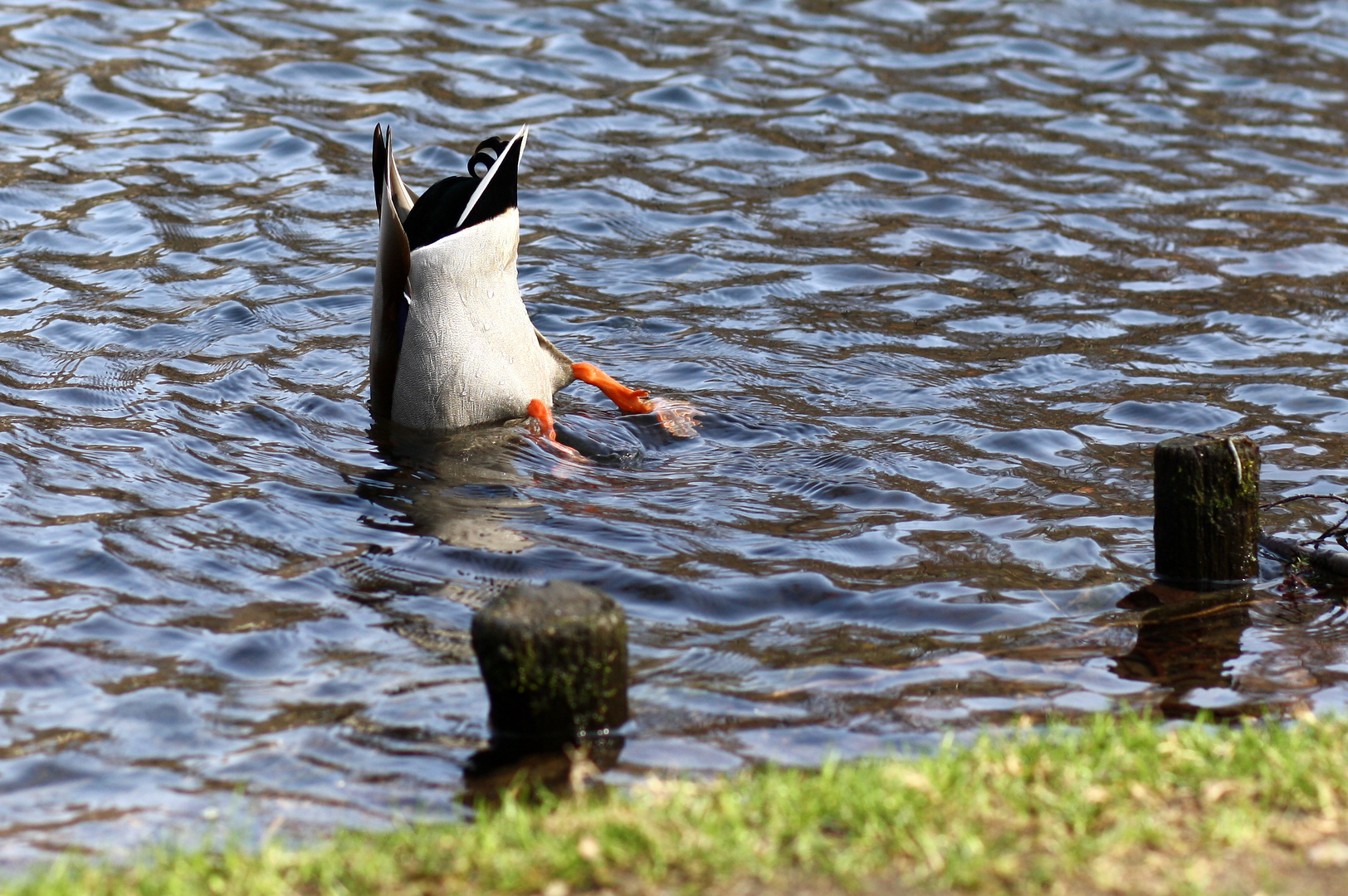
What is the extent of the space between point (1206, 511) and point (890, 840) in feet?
7.59

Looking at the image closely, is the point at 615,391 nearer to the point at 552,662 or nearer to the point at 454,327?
the point at 454,327

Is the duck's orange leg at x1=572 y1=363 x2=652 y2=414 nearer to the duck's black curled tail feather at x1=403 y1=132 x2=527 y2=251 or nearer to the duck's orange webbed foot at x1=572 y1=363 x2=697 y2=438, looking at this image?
the duck's orange webbed foot at x1=572 y1=363 x2=697 y2=438

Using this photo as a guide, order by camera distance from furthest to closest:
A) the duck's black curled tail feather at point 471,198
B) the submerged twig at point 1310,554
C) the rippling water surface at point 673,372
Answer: the duck's black curled tail feather at point 471,198
the submerged twig at point 1310,554
the rippling water surface at point 673,372

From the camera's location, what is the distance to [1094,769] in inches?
145

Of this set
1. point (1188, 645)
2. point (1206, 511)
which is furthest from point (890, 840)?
point (1206, 511)

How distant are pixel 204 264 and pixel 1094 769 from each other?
6.55m

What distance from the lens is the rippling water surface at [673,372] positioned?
4.48 metres

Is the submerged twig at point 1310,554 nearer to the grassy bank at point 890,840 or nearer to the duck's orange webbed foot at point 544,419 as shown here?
the grassy bank at point 890,840

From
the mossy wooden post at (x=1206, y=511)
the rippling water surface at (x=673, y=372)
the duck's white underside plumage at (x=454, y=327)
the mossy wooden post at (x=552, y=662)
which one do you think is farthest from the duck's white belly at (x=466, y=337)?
the mossy wooden post at (x=1206, y=511)

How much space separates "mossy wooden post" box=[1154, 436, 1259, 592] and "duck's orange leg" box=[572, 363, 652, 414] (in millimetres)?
2629

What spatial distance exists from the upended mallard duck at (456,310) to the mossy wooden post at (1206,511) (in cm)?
239

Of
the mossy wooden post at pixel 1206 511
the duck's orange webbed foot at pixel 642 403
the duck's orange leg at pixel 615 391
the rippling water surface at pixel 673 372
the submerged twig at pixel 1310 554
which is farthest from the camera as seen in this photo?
the duck's orange leg at pixel 615 391

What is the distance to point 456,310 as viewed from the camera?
6641 millimetres

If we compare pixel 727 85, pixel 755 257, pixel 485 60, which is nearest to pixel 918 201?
pixel 755 257
